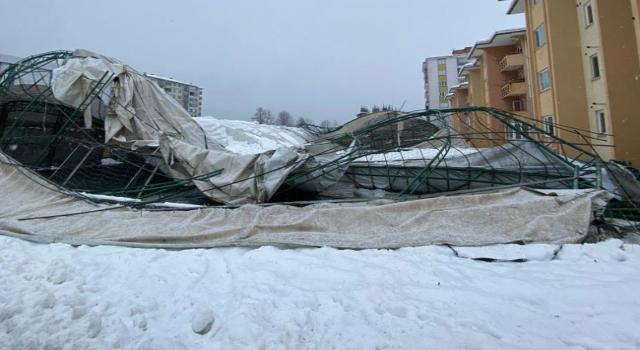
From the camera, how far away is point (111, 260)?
322cm

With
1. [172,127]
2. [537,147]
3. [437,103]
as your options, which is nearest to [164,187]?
[172,127]

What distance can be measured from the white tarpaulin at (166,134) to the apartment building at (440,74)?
52710 mm

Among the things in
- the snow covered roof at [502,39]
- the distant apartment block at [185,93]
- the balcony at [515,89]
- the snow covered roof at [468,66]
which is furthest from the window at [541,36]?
the distant apartment block at [185,93]

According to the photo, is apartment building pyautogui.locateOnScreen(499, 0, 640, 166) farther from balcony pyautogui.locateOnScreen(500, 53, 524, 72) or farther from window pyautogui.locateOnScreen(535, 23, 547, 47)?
balcony pyautogui.locateOnScreen(500, 53, 524, 72)

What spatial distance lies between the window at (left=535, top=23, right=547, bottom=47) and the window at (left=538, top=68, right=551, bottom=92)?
1417 mm

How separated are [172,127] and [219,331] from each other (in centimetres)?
853

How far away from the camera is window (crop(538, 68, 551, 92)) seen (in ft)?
45.0

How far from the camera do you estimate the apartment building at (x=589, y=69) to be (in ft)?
32.8

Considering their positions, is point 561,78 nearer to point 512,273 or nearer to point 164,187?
point 512,273

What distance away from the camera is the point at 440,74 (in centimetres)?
5666

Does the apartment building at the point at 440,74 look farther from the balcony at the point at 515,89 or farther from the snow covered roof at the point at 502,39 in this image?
the balcony at the point at 515,89

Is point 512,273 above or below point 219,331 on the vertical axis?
above

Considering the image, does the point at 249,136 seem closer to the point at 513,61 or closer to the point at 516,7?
the point at 516,7

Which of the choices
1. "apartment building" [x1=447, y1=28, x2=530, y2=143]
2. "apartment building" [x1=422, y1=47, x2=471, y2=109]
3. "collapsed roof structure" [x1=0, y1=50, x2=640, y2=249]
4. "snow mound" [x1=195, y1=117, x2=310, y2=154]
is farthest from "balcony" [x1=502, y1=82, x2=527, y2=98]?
"apartment building" [x1=422, y1=47, x2=471, y2=109]
